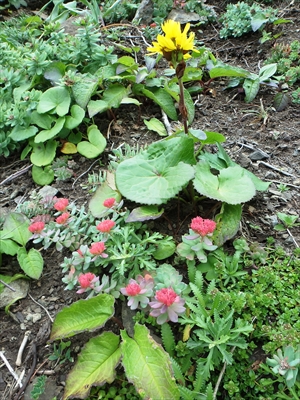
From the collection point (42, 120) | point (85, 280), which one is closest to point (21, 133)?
point (42, 120)

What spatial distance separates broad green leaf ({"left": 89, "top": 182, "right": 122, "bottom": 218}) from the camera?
Answer: 172cm

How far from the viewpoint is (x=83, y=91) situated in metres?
2.23

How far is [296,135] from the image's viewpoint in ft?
7.36

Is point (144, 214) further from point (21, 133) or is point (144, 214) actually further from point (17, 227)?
point (21, 133)

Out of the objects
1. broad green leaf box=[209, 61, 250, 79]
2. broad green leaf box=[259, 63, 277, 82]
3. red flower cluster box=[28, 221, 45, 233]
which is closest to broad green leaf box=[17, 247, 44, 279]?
red flower cluster box=[28, 221, 45, 233]

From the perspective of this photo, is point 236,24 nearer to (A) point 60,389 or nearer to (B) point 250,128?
(B) point 250,128

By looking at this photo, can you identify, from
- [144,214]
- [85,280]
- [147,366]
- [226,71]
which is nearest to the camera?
[147,366]

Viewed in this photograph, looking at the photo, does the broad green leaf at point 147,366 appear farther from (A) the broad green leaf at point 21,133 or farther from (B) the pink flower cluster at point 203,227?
(A) the broad green leaf at point 21,133

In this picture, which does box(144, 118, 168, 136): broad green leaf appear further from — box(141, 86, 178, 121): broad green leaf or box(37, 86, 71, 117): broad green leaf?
box(37, 86, 71, 117): broad green leaf

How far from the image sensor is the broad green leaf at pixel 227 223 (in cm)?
161

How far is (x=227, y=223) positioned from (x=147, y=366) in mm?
667

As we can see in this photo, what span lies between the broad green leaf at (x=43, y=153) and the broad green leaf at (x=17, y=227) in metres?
0.43

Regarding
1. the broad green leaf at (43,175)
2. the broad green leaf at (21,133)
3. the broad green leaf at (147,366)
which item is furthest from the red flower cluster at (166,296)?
the broad green leaf at (21,133)

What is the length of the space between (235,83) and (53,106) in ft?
3.86
